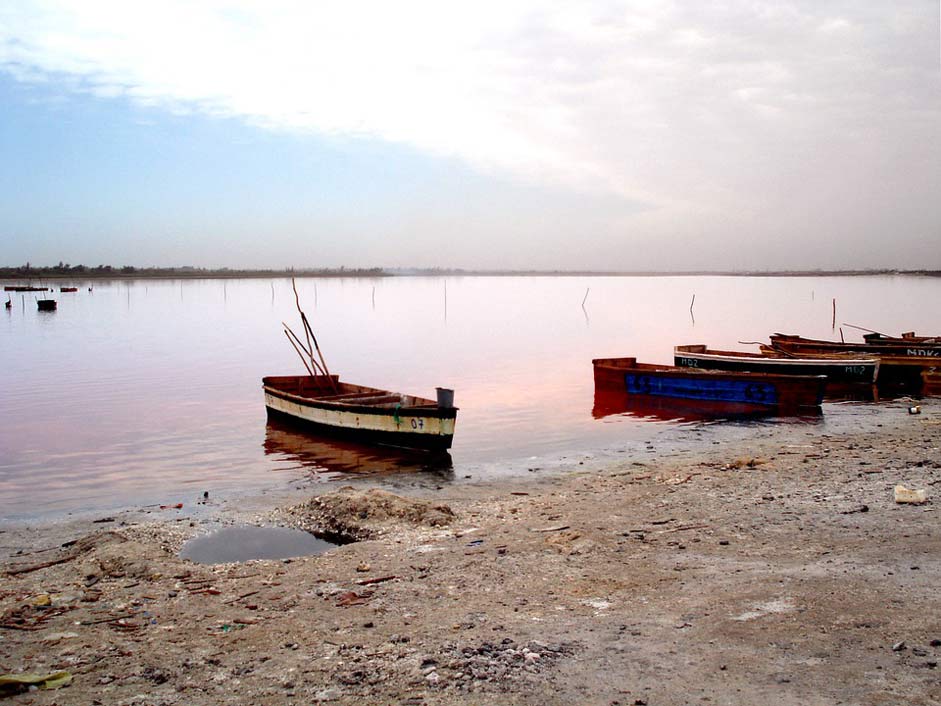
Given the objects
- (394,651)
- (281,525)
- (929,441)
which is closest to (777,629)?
(394,651)

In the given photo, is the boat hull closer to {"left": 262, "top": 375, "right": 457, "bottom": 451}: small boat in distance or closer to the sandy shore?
the sandy shore

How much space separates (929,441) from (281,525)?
1190 cm

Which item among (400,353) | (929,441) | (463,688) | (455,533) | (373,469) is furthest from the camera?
(400,353)

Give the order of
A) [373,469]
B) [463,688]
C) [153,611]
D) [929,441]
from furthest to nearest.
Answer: [373,469], [929,441], [153,611], [463,688]

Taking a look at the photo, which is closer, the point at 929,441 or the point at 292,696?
the point at 292,696

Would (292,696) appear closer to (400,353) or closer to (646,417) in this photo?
(646,417)

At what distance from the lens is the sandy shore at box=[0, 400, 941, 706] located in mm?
5324

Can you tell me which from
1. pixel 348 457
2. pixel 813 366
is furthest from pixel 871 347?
pixel 348 457

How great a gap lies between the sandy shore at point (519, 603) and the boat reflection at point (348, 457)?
13.9 ft

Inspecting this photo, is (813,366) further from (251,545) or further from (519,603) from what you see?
(519,603)

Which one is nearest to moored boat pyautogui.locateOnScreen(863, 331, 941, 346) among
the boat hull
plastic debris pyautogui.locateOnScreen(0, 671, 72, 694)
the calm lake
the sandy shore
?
the boat hull

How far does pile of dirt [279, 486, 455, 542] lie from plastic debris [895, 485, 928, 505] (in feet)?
Answer: 18.5

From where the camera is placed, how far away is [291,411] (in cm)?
1961

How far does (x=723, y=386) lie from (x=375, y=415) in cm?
1137
